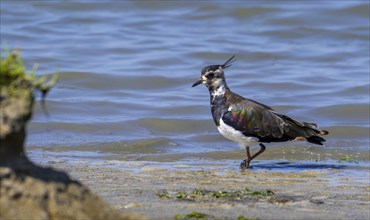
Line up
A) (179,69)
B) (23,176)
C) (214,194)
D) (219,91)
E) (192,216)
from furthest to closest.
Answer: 1. (179,69)
2. (219,91)
3. (214,194)
4. (192,216)
5. (23,176)

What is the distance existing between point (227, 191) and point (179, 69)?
33.4 ft

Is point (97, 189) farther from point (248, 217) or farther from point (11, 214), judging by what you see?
point (11, 214)

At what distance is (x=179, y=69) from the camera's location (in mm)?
17938

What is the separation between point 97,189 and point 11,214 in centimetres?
317

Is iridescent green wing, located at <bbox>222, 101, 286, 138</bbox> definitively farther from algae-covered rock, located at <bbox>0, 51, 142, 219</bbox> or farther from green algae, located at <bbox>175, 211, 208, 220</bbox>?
algae-covered rock, located at <bbox>0, 51, 142, 219</bbox>

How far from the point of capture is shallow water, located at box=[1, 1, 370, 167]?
1230cm

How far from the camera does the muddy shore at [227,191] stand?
6.75 metres

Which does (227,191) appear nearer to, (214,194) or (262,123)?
(214,194)

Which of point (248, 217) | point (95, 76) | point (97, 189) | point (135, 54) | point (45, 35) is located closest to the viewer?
point (248, 217)

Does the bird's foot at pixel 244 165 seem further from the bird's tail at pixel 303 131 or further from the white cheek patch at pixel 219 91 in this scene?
the white cheek patch at pixel 219 91

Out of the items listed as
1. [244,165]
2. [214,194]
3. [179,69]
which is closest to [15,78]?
[214,194]

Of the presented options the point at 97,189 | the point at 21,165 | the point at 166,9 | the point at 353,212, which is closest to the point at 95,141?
the point at 97,189

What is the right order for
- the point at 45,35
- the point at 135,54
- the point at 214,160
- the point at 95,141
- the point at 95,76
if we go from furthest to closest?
the point at 45,35, the point at 135,54, the point at 95,76, the point at 95,141, the point at 214,160

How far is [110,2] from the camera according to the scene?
78.2ft
